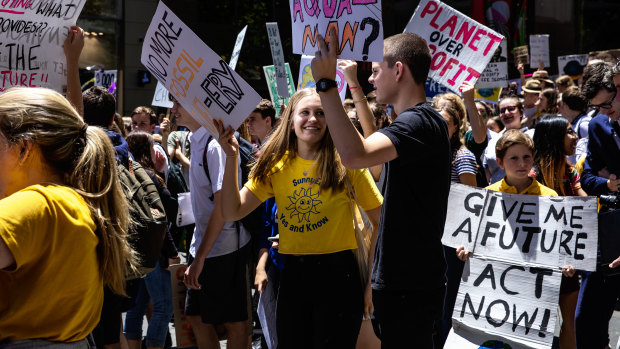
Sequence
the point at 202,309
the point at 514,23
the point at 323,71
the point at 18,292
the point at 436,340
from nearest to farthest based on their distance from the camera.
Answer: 1. the point at 18,292
2. the point at 323,71
3. the point at 202,309
4. the point at 436,340
5. the point at 514,23

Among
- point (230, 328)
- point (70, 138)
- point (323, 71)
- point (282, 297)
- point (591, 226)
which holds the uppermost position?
point (323, 71)

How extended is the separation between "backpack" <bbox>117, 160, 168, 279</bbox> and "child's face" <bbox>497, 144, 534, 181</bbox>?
2443 millimetres

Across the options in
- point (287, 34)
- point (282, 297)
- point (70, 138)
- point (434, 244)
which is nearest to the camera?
point (70, 138)

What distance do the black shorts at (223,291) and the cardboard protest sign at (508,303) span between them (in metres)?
1.39

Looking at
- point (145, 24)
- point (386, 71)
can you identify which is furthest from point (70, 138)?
point (145, 24)

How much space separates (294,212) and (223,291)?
114cm

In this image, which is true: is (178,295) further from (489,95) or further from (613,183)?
(489,95)

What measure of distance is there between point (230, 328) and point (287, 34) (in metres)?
17.7

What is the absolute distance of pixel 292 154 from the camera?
4.04 metres

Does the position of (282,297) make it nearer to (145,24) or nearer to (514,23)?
(145,24)

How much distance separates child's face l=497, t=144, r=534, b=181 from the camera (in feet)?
16.3

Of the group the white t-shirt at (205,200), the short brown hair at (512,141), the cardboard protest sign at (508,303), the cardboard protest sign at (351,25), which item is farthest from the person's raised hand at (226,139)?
the short brown hair at (512,141)

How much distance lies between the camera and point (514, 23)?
79.1 feet

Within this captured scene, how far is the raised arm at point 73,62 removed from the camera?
147 inches
